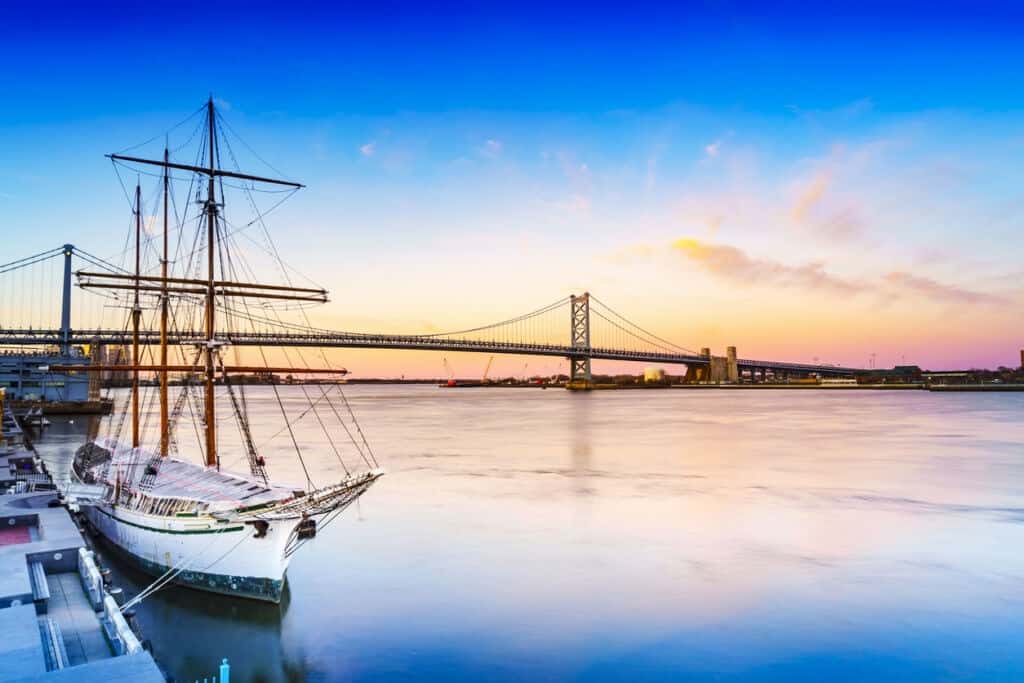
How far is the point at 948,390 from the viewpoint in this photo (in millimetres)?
164000

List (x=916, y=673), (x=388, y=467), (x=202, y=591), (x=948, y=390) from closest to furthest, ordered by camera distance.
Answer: (x=916, y=673) → (x=202, y=591) → (x=388, y=467) → (x=948, y=390)

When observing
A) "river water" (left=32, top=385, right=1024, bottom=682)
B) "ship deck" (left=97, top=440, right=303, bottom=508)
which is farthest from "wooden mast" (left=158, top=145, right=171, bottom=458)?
"river water" (left=32, top=385, right=1024, bottom=682)

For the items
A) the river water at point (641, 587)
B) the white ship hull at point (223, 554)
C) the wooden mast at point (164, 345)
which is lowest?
the river water at point (641, 587)

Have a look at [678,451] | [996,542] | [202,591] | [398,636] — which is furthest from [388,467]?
[996,542]

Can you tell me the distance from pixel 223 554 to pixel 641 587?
8314 millimetres

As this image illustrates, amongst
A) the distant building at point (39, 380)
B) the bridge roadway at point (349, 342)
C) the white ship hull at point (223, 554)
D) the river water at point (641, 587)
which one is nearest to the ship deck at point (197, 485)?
the white ship hull at point (223, 554)

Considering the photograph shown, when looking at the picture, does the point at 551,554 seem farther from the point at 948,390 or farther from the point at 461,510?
the point at 948,390

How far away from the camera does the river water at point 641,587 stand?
10.4m

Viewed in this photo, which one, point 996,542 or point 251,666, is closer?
point 251,666

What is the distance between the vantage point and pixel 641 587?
13891mm

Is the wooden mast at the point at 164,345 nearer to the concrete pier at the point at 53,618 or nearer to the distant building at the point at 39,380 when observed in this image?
the concrete pier at the point at 53,618

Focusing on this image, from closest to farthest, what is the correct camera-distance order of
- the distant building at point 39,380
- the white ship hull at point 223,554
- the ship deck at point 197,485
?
the white ship hull at point 223,554 < the ship deck at point 197,485 < the distant building at point 39,380

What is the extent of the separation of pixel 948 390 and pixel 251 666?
190 m

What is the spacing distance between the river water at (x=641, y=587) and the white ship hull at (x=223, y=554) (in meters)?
0.34
